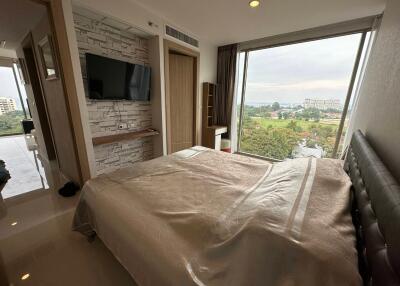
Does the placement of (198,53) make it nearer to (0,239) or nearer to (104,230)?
(104,230)

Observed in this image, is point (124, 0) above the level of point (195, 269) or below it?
above

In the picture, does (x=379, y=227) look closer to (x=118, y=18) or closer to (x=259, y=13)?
(x=259, y=13)

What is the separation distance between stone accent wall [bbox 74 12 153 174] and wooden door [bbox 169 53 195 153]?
508 millimetres

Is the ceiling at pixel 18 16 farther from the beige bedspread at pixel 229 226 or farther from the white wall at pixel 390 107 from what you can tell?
the white wall at pixel 390 107

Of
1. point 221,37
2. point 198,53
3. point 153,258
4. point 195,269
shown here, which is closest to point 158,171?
point 153,258

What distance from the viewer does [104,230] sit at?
47.1 inches

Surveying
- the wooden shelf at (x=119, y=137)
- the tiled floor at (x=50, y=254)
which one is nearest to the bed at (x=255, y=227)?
the tiled floor at (x=50, y=254)

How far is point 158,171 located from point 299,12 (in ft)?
9.62

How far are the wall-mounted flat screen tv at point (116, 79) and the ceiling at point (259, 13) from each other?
0.88 meters

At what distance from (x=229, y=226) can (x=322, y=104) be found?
11.0 ft

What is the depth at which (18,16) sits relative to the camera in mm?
2301

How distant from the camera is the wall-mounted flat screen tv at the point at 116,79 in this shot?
7.33 ft

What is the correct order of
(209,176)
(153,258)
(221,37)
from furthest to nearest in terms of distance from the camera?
(221,37) < (209,176) < (153,258)

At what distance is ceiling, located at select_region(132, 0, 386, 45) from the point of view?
2.22 meters
